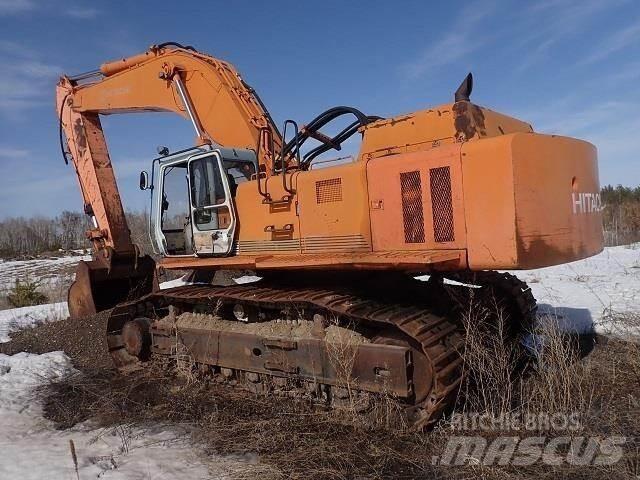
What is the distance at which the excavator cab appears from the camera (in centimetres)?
625

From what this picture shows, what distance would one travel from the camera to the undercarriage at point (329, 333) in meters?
4.49

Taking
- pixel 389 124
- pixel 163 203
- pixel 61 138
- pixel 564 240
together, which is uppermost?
pixel 61 138

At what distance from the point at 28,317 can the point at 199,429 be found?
9243 millimetres

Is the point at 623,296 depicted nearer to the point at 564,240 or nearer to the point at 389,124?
the point at 564,240

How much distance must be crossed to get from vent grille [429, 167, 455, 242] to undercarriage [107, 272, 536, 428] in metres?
0.78

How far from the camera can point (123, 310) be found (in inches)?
290

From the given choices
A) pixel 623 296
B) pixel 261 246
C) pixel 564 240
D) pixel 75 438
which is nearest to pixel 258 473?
pixel 75 438

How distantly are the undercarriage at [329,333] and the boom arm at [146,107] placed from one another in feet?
6.62

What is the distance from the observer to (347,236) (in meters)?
5.11

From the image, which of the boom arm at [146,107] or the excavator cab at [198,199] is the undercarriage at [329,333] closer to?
the excavator cab at [198,199]

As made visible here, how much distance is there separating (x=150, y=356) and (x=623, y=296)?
8.18 metres

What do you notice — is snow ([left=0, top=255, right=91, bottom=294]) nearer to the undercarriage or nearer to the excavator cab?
the excavator cab

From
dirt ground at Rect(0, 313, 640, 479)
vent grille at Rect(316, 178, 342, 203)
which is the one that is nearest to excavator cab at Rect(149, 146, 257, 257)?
vent grille at Rect(316, 178, 342, 203)

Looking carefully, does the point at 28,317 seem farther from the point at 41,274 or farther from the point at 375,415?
the point at 41,274
